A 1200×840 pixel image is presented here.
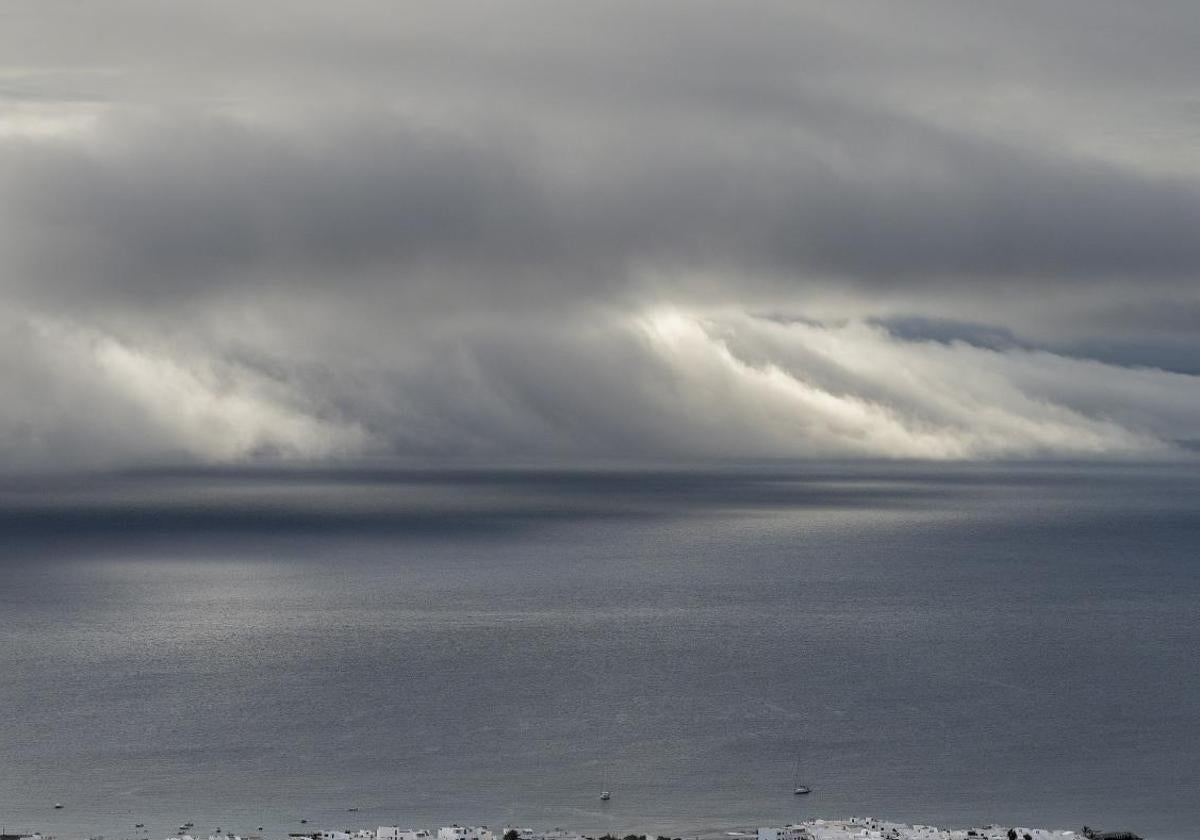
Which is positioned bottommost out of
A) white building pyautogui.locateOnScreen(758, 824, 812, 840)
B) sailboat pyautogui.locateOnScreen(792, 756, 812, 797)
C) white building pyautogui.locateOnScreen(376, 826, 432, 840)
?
white building pyautogui.locateOnScreen(376, 826, 432, 840)

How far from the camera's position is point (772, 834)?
226 feet

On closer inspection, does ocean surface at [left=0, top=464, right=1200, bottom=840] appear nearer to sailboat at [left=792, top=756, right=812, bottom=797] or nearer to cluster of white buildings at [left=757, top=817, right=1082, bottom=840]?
sailboat at [left=792, top=756, right=812, bottom=797]

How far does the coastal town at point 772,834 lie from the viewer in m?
68.2

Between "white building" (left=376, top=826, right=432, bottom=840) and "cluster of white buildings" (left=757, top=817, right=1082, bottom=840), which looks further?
"cluster of white buildings" (left=757, top=817, right=1082, bottom=840)

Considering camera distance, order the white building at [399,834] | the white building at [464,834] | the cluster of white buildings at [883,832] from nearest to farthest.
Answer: the white building at [399,834]
the cluster of white buildings at [883,832]
the white building at [464,834]

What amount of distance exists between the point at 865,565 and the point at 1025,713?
10112 centimetres

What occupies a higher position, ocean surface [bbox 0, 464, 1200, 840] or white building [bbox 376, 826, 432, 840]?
ocean surface [bbox 0, 464, 1200, 840]

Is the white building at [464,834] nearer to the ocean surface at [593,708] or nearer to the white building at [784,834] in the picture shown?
the ocean surface at [593,708]

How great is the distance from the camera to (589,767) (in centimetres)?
8331

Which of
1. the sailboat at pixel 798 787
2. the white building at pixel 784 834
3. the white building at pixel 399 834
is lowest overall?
the white building at pixel 399 834

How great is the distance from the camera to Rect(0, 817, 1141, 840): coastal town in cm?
6825

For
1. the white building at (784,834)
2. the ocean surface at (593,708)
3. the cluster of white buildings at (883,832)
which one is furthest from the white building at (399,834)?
the cluster of white buildings at (883,832)

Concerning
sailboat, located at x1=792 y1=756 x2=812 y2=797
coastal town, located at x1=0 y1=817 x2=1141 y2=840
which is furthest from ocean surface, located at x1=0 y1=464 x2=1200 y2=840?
coastal town, located at x1=0 y1=817 x2=1141 y2=840

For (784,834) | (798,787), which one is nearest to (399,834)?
(784,834)
